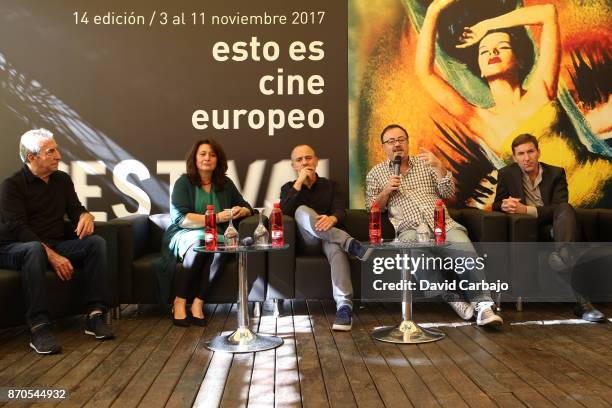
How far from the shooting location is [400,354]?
119 inches

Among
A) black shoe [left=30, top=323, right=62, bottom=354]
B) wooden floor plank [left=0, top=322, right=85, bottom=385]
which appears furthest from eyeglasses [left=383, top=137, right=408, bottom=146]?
black shoe [left=30, top=323, right=62, bottom=354]

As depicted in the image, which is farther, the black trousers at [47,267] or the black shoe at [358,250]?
the black shoe at [358,250]

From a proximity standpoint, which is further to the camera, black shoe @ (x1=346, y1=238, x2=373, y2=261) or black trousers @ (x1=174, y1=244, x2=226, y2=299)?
black trousers @ (x1=174, y1=244, x2=226, y2=299)

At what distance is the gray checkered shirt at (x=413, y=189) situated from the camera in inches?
163

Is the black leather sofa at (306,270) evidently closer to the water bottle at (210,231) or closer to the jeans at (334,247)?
the jeans at (334,247)

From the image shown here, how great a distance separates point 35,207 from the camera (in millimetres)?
3668

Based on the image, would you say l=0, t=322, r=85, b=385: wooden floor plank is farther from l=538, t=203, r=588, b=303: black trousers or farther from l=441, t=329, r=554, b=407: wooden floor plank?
l=538, t=203, r=588, b=303: black trousers

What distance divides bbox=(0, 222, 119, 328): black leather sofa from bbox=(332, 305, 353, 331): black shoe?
1338mm

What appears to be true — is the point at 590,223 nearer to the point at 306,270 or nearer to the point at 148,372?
the point at 306,270

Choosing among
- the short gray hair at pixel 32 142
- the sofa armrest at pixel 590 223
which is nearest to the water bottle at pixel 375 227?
the sofa armrest at pixel 590 223

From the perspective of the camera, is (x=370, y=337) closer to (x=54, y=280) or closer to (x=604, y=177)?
(x=54, y=280)

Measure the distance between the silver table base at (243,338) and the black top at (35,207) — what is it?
1152mm

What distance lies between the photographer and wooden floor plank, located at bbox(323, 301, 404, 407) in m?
2.38

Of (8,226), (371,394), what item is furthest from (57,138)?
(371,394)
